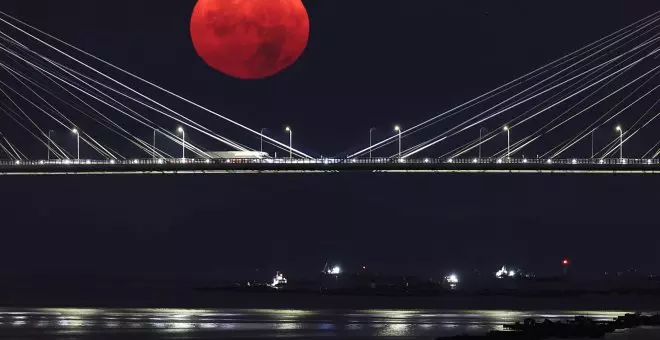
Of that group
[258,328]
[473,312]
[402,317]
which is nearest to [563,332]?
[258,328]

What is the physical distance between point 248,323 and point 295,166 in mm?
19216

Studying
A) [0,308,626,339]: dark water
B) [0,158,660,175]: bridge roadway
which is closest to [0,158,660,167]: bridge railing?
[0,158,660,175]: bridge roadway

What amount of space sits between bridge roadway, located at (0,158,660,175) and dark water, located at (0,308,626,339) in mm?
7990

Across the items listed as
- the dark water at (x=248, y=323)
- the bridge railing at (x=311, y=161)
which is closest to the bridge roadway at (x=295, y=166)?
the bridge railing at (x=311, y=161)

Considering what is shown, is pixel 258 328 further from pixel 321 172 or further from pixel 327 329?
pixel 321 172

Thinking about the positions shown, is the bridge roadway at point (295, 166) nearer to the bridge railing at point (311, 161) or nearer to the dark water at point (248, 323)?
the bridge railing at point (311, 161)

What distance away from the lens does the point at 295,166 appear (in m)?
65.7

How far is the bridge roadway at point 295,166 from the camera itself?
63.8 m

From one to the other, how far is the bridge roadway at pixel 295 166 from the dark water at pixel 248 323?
26.2 ft

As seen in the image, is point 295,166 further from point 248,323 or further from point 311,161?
point 248,323

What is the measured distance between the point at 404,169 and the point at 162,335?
26971 millimetres

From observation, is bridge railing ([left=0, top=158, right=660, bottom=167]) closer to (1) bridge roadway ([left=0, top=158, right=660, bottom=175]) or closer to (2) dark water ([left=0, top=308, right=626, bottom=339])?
(1) bridge roadway ([left=0, top=158, right=660, bottom=175])

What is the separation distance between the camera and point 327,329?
4378cm

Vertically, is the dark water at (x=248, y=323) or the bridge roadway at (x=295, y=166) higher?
the bridge roadway at (x=295, y=166)
